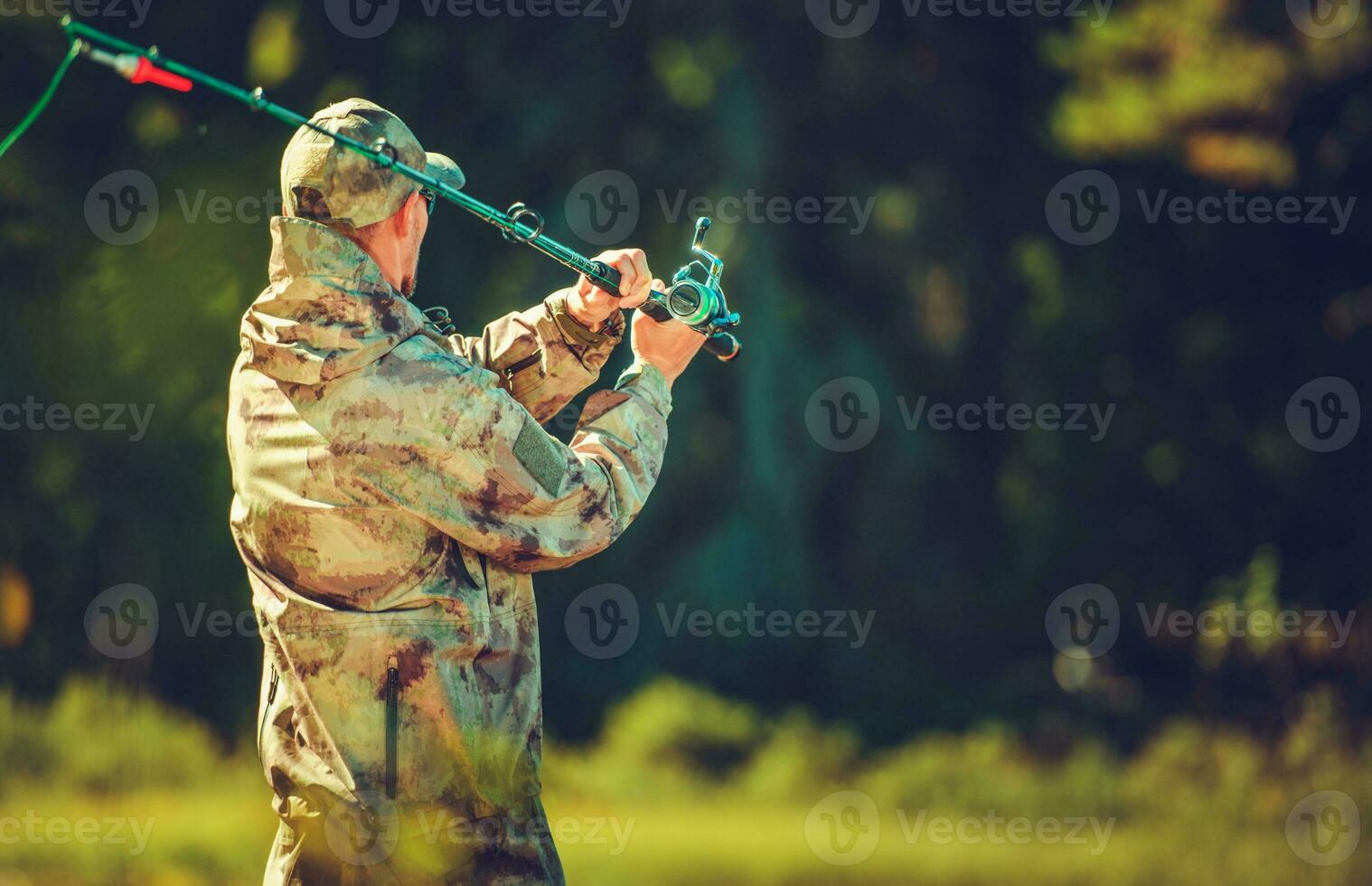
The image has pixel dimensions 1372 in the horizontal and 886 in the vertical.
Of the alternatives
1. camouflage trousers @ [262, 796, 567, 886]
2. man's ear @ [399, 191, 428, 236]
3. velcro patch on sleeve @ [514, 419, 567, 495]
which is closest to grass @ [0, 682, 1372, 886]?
camouflage trousers @ [262, 796, 567, 886]

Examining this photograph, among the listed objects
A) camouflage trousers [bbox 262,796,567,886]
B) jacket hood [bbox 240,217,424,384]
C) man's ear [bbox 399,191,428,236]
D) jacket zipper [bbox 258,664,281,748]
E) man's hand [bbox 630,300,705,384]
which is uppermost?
man's ear [bbox 399,191,428,236]

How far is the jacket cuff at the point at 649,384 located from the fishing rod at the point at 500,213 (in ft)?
0.35

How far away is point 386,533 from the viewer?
9.91ft

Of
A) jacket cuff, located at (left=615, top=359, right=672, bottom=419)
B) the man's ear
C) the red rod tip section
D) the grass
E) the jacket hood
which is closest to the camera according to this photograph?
the red rod tip section

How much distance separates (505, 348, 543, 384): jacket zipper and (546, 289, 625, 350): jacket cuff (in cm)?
8

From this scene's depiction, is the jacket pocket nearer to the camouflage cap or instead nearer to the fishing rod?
the fishing rod

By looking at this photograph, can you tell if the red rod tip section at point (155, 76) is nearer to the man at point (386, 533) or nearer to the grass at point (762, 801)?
the man at point (386, 533)

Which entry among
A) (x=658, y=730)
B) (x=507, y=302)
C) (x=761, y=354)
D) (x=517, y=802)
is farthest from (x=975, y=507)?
(x=517, y=802)

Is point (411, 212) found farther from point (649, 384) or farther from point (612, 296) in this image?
point (649, 384)

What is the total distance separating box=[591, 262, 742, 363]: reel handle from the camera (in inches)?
125

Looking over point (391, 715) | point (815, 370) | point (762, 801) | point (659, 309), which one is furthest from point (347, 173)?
point (815, 370)

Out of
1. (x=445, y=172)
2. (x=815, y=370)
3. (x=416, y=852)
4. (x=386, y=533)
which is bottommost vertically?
(x=416, y=852)

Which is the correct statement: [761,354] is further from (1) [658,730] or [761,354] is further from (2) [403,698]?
(2) [403,698]

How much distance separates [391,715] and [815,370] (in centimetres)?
472
